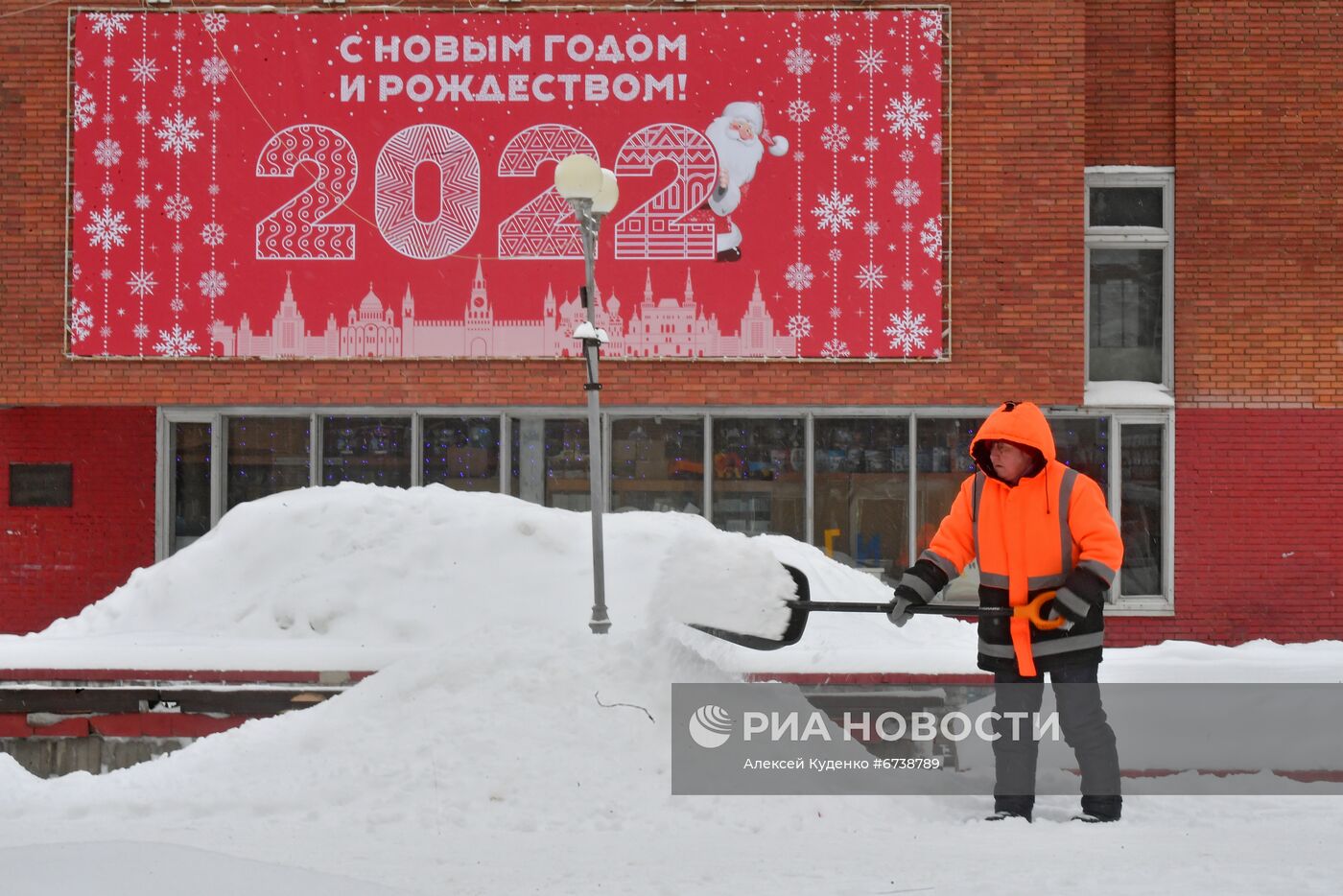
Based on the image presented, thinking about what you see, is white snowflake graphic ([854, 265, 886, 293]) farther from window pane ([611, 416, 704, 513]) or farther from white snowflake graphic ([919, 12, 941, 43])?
white snowflake graphic ([919, 12, 941, 43])

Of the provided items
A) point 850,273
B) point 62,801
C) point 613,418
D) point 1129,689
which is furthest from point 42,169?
point 1129,689

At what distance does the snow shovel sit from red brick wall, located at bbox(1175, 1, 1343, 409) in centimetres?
928

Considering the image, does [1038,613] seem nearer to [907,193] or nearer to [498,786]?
[498,786]

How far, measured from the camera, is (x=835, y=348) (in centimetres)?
1450

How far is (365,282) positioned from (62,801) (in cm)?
914

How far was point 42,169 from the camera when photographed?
14.8 metres

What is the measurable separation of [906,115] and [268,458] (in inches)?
320

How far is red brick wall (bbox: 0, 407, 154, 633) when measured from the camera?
14.6 meters

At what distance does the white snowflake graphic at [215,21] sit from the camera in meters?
14.8

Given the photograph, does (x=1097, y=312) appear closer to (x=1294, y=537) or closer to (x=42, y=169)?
(x=1294, y=537)

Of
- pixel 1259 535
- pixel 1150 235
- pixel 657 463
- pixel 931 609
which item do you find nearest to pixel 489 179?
pixel 657 463

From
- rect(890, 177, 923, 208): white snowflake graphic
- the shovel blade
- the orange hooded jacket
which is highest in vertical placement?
rect(890, 177, 923, 208): white snowflake graphic

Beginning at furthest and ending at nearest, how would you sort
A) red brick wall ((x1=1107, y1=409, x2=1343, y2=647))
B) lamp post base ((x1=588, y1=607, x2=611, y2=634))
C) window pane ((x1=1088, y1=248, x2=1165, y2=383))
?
window pane ((x1=1088, y1=248, x2=1165, y2=383)) < red brick wall ((x1=1107, y1=409, x2=1343, y2=647)) < lamp post base ((x1=588, y1=607, x2=611, y2=634))

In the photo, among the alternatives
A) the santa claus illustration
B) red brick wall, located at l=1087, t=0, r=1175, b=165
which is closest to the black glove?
the santa claus illustration
